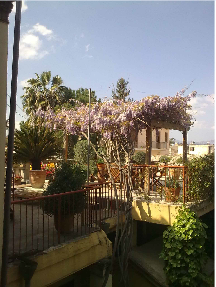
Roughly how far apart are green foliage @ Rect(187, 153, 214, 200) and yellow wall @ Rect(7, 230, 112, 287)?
2643 mm

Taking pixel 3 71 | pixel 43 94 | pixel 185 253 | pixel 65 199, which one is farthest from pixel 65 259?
pixel 43 94

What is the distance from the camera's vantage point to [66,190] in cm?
469

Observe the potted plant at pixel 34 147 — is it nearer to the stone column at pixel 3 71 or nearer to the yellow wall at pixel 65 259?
the yellow wall at pixel 65 259

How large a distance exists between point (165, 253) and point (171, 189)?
1494 mm

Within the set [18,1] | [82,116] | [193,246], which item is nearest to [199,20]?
[18,1]

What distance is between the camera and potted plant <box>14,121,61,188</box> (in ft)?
28.7

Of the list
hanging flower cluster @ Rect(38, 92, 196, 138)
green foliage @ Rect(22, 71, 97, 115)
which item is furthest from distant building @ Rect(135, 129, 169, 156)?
hanging flower cluster @ Rect(38, 92, 196, 138)

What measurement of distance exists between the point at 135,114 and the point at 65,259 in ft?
16.2

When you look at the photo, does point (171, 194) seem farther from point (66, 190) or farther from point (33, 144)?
point (33, 144)

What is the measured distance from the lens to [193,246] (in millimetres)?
5770

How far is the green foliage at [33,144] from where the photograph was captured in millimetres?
8742

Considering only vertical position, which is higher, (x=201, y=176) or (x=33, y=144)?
(x=33, y=144)

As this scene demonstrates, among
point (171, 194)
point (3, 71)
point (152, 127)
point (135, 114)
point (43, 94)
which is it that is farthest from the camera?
point (43, 94)

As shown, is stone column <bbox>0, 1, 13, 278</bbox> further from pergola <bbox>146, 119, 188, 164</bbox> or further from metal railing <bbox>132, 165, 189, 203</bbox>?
pergola <bbox>146, 119, 188, 164</bbox>
